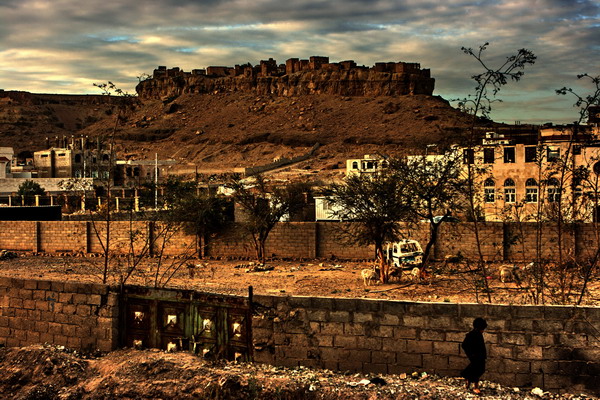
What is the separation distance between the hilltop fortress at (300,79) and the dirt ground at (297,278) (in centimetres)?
9315

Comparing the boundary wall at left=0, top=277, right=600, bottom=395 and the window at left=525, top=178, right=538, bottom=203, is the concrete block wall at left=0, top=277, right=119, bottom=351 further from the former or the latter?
the window at left=525, top=178, right=538, bottom=203

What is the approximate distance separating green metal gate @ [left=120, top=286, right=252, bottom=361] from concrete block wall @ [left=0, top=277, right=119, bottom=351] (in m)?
0.30

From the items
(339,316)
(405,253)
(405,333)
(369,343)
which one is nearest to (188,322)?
(339,316)

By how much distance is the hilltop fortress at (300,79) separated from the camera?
12600 centimetres

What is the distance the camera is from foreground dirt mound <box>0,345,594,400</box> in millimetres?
8805

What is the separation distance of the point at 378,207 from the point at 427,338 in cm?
1541

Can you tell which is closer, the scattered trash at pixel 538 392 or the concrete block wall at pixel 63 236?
the scattered trash at pixel 538 392

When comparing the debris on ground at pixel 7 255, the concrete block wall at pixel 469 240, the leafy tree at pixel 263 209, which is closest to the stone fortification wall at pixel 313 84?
the leafy tree at pixel 263 209

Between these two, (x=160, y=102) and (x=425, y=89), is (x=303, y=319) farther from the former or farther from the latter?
(x=160, y=102)

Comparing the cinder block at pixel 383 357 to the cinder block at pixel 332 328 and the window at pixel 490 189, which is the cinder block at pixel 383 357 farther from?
the window at pixel 490 189

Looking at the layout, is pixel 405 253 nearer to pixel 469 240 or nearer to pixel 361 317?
pixel 469 240

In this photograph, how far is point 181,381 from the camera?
381 inches

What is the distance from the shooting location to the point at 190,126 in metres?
120

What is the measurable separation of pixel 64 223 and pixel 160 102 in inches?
4382
